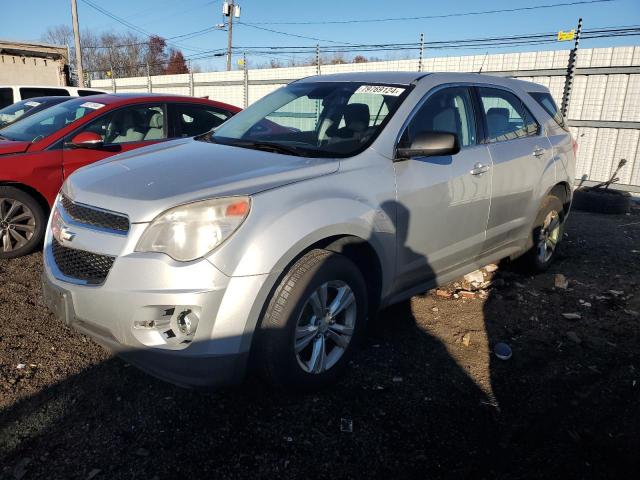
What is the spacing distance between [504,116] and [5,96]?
10.3 m

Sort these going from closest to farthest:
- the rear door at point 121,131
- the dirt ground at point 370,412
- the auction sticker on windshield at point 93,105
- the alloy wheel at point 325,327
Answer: the dirt ground at point 370,412 → the alloy wheel at point 325,327 → the rear door at point 121,131 → the auction sticker on windshield at point 93,105

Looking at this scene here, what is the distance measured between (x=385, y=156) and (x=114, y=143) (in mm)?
3372

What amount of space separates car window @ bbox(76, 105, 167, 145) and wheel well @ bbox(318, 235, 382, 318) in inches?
135

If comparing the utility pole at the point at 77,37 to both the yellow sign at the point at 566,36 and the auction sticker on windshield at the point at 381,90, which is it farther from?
the auction sticker on windshield at the point at 381,90

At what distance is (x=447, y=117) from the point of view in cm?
353

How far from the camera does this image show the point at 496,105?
4.07 m

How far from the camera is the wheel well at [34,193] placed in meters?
4.61

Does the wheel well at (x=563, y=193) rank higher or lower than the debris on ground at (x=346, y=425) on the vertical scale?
higher

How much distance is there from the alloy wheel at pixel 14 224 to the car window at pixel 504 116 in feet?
13.9

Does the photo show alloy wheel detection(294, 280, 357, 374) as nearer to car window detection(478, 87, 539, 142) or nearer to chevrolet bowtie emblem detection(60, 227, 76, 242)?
chevrolet bowtie emblem detection(60, 227, 76, 242)

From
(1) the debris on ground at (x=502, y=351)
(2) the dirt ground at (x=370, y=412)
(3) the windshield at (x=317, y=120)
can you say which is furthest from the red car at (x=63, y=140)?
(1) the debris on ground at (x=502, y=351)

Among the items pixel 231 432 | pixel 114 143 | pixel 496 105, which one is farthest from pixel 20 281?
pixel 496 105

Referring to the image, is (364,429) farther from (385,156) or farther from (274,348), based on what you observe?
(385,156)

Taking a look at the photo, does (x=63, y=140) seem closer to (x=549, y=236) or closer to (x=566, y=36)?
(x=549, y=236)
